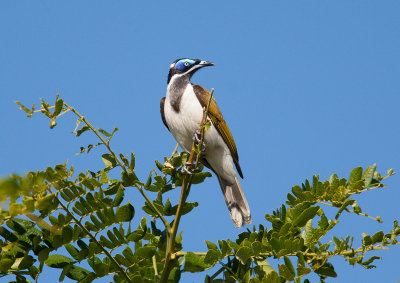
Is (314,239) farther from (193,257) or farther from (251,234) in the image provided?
(193,257)

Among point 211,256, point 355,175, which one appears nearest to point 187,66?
point 355,175

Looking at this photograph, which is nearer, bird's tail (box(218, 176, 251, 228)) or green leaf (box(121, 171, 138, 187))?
green leaf (box(121, 171, 138, 187))

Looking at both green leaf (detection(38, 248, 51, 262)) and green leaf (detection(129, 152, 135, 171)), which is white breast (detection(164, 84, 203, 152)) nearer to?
green leaf (detection(129, 152, 135, 171))

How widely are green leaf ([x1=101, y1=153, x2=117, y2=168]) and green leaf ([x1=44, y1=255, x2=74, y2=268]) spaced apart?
0.59 metres

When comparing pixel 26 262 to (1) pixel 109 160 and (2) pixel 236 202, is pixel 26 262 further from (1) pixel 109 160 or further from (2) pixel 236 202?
(2) pixel 236 202

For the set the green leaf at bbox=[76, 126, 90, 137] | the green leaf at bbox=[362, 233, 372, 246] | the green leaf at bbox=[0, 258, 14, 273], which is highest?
the green leaf at bbox=[76, 126, 90, 137]

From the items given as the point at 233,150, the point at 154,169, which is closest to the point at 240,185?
the point at 233,150

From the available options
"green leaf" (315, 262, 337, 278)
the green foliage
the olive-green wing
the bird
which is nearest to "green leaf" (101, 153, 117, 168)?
the green foliage

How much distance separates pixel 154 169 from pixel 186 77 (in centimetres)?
321

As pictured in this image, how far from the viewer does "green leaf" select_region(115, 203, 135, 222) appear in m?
2.91

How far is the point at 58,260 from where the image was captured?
2832 millimetres

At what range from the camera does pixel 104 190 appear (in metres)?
2.92

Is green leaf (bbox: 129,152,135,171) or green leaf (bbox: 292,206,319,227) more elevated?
green leaf (bbox: 129,152,135,171)

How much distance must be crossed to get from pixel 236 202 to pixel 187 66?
2014 millimetres
